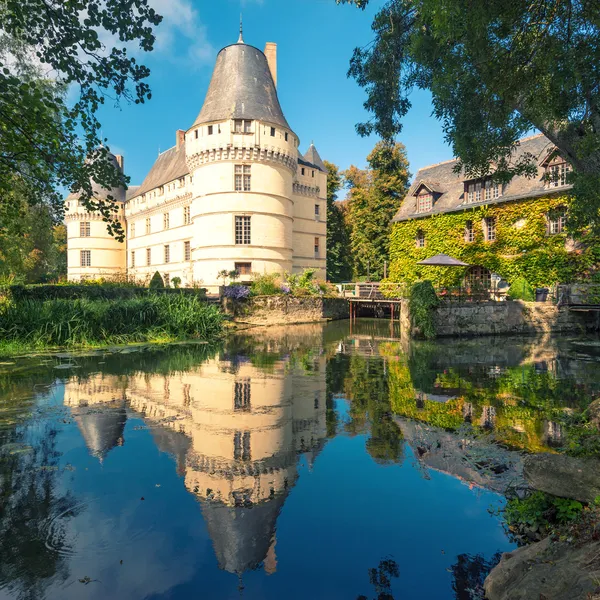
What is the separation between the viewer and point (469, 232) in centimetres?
2638

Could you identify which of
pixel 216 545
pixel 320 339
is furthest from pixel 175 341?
pixel 216 545

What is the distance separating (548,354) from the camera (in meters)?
12.8

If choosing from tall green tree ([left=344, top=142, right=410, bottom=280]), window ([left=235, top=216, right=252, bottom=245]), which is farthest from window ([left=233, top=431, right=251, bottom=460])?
tall green tree ([left=344, top=142, right=410, bottom=280])

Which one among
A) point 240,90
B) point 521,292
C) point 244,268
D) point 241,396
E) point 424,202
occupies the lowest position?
point 241,396

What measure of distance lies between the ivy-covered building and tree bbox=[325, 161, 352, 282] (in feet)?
38.2

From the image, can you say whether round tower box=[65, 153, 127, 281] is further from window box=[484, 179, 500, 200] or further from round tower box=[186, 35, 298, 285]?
window box=[484, 179, 500, 200]

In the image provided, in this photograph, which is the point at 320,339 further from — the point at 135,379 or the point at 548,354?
the point at 135,379

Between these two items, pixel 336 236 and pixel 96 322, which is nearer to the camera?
pixel 96 322

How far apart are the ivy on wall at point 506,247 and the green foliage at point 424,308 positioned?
7401 mm

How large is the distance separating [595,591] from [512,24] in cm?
620

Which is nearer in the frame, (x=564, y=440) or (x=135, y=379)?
(x=564, y=440)

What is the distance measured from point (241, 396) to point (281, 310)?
54.9 feet

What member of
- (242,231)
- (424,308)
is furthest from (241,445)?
(242,231)

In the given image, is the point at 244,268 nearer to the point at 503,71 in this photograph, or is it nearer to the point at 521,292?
the point at 521,292
